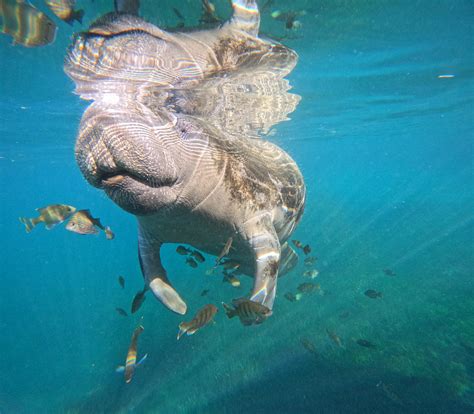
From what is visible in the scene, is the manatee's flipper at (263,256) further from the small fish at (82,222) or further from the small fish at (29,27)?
the small fish at (29,27)

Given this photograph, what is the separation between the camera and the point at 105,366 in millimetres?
12367

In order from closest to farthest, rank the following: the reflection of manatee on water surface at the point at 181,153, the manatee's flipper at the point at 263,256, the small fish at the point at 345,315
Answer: the reflection of manatee on water surface at the point at 181,153
the manatee's flipper at the point at 263,256
the small fish at the point at 345,315

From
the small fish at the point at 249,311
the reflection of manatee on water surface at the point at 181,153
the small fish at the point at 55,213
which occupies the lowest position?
the small fish at the point at 55,213

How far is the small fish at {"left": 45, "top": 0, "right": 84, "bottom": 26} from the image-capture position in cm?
433

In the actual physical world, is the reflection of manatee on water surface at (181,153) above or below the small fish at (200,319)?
above

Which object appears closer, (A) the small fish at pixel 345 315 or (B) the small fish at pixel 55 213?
(B) the small fish at pixel 55 213

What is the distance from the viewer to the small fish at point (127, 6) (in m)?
4.24

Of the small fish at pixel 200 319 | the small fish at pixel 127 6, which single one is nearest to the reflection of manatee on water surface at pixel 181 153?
the small fish at pixel 127 6

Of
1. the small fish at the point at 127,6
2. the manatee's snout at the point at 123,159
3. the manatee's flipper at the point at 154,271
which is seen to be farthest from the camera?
the small fish at the point at 127,6

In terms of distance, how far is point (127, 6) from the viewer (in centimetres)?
441

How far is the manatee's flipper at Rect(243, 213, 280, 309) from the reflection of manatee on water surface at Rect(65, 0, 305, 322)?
12mm

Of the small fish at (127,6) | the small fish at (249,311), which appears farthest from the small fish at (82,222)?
→ the small fish at (127,6)

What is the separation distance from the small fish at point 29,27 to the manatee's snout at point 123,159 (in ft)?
5.19

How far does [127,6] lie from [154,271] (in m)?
3.69
